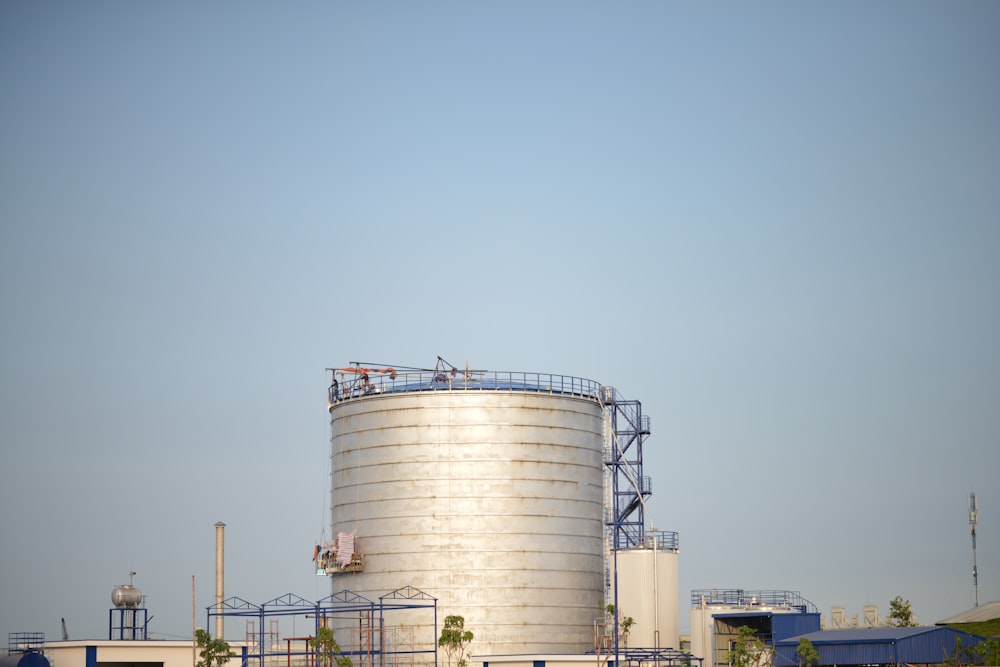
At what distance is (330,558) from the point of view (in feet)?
243

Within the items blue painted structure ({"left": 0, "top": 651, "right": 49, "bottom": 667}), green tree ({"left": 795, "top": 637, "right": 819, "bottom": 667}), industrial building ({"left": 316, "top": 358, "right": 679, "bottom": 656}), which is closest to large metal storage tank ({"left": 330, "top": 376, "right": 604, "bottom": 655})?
industrial building ({"left": 316, "top": 358, "right": 679, "bottom": 656})

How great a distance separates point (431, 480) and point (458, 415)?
3.75 m

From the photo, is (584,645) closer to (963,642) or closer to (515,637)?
(515,637)


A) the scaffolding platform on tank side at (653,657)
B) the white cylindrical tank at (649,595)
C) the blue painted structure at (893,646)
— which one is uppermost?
the white cylindrical tank at (649,595)

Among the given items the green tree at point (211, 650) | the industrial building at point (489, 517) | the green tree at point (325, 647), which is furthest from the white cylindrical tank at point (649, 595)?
the green tree at point (211, 650)

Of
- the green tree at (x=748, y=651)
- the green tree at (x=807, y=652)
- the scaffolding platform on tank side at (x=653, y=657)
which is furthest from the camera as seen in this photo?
the scaffolding platform on tank side at (x=653, y=657)

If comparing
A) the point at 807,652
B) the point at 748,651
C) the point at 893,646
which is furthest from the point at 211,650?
the point at 893,646

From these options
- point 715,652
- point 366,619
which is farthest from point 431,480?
point 715,652

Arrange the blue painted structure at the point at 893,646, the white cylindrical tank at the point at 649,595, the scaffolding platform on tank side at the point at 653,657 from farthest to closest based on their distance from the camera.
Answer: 1. the white cylindrical tank at the point at 649,595
2. the scaffolding platform on tank side at the point at 653,657
3. the blue painted structure at the point at 893,646

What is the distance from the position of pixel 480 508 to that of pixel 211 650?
15.7 metres

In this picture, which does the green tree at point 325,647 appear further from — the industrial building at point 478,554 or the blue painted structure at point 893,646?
the blue painted structure at point 893,646

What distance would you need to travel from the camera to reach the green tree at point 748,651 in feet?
229

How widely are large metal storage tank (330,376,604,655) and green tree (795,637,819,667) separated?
11429mm

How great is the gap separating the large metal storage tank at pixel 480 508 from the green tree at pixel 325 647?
3.92 metres
